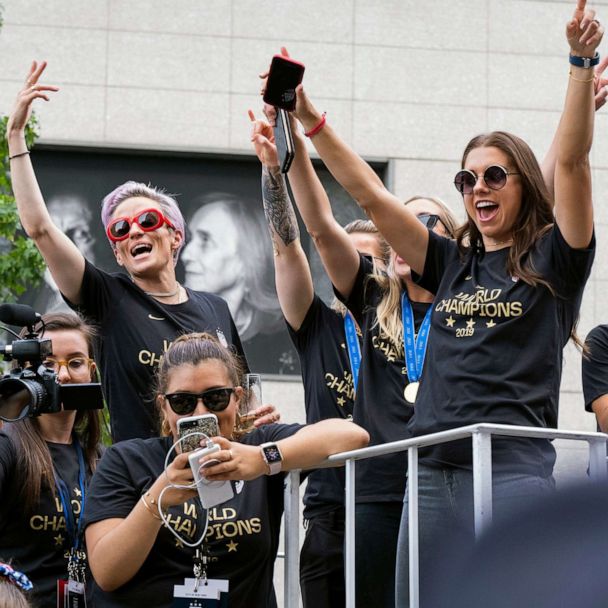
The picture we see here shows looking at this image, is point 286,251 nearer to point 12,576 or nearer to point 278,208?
point 278,208

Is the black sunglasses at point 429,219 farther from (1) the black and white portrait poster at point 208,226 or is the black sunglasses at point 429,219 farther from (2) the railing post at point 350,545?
(1) the black and white portrait poster at point 208,226

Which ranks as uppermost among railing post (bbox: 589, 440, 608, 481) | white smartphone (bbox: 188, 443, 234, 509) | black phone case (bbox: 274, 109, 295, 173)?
black phone case (bbox: 274, 109, 295, 173)

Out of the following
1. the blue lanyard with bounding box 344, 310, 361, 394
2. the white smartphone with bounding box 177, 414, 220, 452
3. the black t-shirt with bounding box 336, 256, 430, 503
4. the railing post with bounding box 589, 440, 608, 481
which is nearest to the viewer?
the railing post with bounding box 589, 440, 608, 481

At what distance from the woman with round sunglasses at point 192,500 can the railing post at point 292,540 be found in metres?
0.05

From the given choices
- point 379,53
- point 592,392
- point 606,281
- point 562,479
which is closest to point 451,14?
point 379,53

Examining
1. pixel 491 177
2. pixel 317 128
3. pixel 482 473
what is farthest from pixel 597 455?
pixel 317 128

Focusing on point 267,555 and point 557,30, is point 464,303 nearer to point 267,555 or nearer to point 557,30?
point 267,555

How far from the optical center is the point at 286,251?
15.5 ft

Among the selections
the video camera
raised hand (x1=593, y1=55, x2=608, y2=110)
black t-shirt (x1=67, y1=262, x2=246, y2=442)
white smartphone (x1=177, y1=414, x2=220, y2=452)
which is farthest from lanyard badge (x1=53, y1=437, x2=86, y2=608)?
raised hand (x1=593, y1=55, x2=608, y2=110)

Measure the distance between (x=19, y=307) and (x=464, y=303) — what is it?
1.30 m

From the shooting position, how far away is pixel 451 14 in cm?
1244

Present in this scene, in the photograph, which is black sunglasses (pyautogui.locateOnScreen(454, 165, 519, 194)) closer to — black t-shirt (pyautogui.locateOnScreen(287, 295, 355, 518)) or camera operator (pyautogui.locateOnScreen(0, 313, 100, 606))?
black t-shirt (pyautogui.locateOnScreen(287, 295, 355, 518))

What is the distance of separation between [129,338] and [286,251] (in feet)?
2.26

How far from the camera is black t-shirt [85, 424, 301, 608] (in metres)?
3.66
